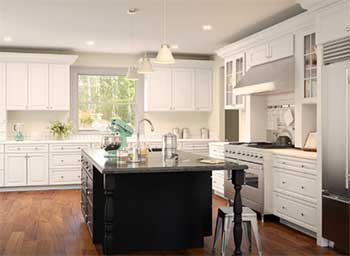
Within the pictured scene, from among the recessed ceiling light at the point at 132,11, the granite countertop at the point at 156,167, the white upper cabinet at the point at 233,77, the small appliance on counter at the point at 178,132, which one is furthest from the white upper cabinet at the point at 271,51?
the small appliance on counter at the point at 178,132

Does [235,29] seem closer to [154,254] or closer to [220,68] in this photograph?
[220,68]

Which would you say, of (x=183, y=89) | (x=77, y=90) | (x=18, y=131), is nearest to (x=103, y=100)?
(x=77, y=90)

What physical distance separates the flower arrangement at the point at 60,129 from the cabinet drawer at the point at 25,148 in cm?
44

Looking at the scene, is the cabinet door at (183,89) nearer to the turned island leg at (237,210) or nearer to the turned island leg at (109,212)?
the turned island leg at (237,210)

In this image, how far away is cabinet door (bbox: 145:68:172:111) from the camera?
9.05 meters

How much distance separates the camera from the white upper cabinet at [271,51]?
593 cm

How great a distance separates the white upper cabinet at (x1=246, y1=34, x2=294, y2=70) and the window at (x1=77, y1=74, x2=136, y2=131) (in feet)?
10.4

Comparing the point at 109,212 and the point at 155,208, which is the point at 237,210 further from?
the point at 109,212

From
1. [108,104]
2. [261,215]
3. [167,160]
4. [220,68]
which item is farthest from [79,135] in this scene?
[167,160]

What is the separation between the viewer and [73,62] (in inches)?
342

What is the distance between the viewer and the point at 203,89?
934cm

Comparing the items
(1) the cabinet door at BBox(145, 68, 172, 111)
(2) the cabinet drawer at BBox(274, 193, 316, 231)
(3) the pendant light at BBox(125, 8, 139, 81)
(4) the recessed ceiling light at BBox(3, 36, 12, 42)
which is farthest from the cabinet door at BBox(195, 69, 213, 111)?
(2) the cabinet drawer at BBox(274, 193, 316, 231)

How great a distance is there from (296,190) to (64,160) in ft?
15.4

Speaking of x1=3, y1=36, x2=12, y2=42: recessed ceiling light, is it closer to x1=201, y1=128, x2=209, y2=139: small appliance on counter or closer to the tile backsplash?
x1=201, y1=128, x2=209, y2=139: small appliance on counter
